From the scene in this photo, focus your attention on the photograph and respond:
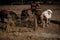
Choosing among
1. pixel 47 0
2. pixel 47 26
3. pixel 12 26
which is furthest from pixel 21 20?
pixel 47 0

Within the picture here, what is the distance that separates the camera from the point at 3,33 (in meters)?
4.47

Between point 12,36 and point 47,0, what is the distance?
2387 mm

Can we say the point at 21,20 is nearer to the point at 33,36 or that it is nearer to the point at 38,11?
the point at 38,11

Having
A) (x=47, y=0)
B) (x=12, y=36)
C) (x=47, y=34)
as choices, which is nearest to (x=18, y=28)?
(x=12, y=36)

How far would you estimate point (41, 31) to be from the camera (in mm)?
4516

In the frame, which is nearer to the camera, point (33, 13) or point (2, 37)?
point (2, 37)

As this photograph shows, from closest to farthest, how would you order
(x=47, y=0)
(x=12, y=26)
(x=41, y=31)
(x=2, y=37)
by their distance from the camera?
1. (x=2, y=37)
2. (x=41, y=31)
3. (x=12, y=26)
4. (x=47, y=0)

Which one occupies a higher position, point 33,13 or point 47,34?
point 33,13

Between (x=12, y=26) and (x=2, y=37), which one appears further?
(x=12, y=26)

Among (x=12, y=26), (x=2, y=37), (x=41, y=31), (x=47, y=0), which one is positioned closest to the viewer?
(x=2, y=37)

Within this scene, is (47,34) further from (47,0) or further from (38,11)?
(47,0)

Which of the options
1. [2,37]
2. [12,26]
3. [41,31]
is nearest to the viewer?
[2,37]

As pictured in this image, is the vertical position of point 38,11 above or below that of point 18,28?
above

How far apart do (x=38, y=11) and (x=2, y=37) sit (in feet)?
4.27
